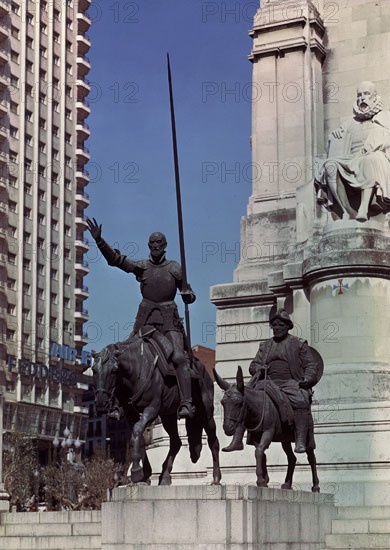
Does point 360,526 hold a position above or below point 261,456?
below

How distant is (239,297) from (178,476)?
20.8 ft

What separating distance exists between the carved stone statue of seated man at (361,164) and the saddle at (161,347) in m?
12.2

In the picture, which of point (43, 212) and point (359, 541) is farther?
point (43, 212)

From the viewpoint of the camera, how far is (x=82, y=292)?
105 meters

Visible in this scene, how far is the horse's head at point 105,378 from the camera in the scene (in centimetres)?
1825

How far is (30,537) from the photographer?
21.9 m

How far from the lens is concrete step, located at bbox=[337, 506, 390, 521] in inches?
837

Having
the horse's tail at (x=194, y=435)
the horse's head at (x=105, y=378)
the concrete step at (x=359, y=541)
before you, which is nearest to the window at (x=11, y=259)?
the horse's tail at (x=194, y=435)

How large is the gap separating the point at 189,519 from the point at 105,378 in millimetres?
2642

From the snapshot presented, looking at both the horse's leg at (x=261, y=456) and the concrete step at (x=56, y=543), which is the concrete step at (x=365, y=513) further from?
the concrete step at (x=56, y=543)

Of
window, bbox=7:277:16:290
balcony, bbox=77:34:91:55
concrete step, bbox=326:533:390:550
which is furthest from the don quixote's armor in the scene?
balcony, bbox=77:34:91:55

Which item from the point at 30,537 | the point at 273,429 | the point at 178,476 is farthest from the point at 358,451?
the point at 30,537

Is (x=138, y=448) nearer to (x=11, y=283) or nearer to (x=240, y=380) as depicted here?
(x=240, y=380)

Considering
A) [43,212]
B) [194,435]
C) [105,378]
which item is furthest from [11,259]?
[105,378]
